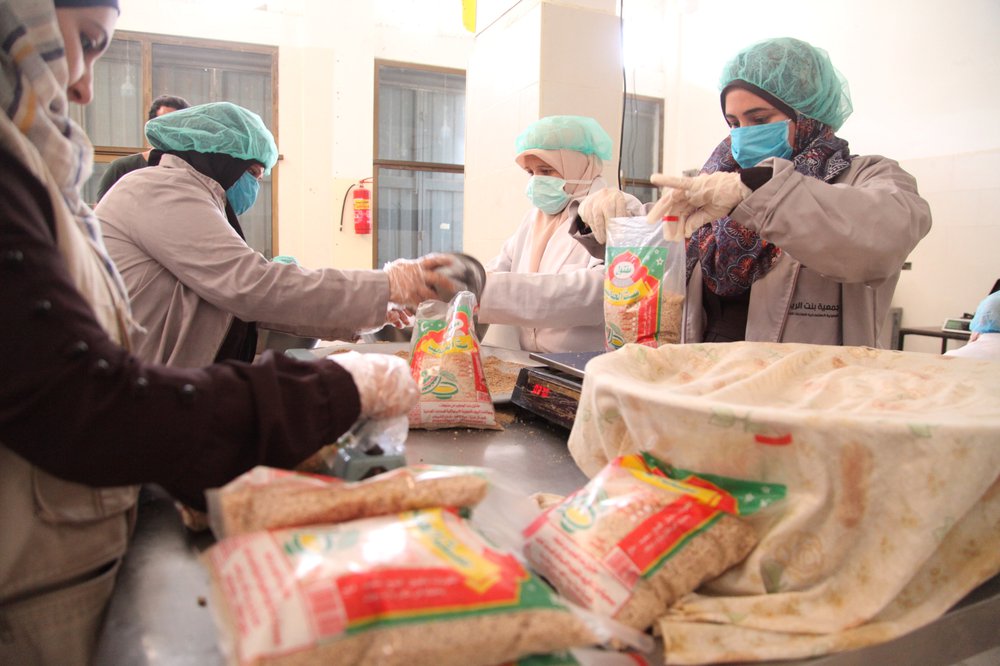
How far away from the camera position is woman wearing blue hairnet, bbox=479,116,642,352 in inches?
79.1

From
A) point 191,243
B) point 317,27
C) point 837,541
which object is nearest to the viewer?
point 837,541

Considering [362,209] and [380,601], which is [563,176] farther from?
[362,209]

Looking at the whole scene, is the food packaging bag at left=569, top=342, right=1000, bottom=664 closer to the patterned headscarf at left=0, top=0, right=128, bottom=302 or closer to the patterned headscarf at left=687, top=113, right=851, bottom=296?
the patterned headscarf at left=0, top=0, right=128, bottom=302

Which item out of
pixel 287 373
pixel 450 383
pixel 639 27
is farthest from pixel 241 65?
pixel 287 373

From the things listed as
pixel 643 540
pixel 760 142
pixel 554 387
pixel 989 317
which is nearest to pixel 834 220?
pixel 760 142

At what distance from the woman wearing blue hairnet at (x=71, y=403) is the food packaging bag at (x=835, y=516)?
0.37 metres

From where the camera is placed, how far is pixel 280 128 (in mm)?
5684

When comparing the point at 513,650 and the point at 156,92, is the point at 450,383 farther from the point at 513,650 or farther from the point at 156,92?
the point at 156,92

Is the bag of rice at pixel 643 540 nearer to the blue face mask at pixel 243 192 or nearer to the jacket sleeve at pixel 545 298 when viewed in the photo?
the jacket sleeve at pixel 545 298

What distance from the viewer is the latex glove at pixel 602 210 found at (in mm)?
1675

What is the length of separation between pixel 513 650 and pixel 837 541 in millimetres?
335

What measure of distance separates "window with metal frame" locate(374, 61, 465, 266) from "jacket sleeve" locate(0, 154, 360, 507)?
556 cm

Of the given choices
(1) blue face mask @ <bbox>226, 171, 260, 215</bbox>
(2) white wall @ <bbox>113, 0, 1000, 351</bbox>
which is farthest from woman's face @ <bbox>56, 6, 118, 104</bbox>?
(2) white wall @ <bbox>113, 0, 1000, 351</bbox>

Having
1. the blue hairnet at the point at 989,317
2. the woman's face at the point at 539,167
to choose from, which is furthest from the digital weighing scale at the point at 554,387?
the blue hairnet at the point at 989,317
